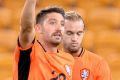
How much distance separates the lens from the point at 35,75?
4.45 meters

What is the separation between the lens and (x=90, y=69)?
5.38 m

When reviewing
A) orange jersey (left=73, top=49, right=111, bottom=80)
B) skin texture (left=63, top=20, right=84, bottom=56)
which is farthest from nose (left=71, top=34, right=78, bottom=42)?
orange jersey (left=73, top=49, right=111, bottom=80)

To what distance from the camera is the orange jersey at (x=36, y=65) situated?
4.45 m

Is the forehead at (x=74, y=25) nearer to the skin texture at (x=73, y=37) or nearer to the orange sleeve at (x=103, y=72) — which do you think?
the skin texture at (x=73, y=37)

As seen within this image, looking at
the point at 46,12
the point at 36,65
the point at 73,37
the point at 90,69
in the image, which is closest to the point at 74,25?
the point at 73,37

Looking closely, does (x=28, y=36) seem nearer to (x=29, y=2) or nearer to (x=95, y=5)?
(x=29, y=2)

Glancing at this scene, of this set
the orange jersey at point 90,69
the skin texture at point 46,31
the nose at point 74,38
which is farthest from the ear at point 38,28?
the orange jersey at point 90,69

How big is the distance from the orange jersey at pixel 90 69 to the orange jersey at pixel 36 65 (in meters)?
0.72

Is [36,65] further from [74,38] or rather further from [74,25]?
[74,25]

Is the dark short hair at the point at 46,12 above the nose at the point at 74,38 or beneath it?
above

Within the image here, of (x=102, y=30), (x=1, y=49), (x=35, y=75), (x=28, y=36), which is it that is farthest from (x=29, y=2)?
(x=102, y=30)

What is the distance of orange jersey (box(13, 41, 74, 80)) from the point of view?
4.45m

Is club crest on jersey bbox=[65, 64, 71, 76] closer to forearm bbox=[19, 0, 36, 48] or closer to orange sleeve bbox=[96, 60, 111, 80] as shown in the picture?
forearm bbox=[19, 0, 36, 48]

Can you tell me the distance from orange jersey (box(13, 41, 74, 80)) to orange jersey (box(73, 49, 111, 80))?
0.72 meters
